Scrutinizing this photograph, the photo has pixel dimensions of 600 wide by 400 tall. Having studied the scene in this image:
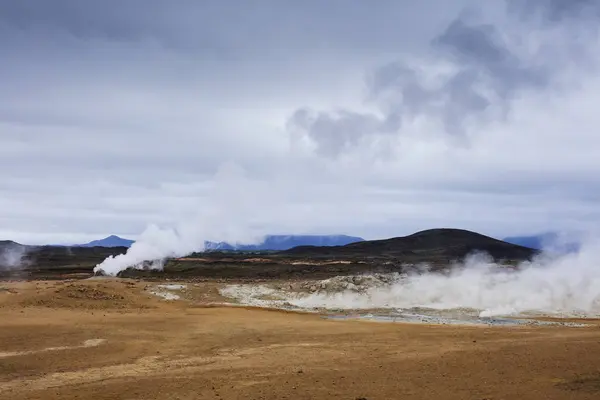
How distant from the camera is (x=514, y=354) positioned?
17391 millimetres

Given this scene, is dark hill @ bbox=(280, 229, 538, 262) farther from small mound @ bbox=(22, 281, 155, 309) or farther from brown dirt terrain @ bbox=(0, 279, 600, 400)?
brown dirt terrain @ bbox=(0, 279, 600, 400)

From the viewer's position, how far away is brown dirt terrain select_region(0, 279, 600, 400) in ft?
44.4

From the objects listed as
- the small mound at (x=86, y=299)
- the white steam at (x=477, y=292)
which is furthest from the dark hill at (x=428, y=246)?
the small mound at (x=86, y=299)

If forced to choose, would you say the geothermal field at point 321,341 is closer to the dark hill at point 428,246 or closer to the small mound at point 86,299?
the small mound at point 86,299

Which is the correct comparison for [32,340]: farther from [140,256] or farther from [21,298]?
[140,256]

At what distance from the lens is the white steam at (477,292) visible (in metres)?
34.9

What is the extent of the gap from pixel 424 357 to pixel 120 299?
22.4 metres

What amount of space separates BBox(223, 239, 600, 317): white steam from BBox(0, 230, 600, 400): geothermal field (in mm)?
120

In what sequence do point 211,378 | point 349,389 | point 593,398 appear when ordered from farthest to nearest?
1. point 211,378
2. point 349,389
3. point 593,398

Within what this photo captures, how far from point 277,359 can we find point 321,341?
3.88 m

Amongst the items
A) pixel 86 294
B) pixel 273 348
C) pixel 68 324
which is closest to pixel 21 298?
pixel 86 294

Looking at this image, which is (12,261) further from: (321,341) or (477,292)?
(321,341)

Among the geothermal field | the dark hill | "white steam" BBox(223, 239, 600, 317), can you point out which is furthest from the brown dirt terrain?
the dark hill

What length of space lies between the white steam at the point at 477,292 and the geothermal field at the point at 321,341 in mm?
120
